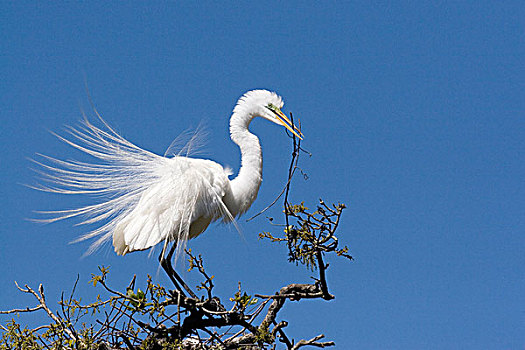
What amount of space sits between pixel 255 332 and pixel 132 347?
0.75m

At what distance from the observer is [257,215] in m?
4.05

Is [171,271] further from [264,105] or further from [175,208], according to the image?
[264,105]

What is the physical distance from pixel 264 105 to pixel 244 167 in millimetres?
653

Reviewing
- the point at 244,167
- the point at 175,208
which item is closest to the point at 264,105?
the point at 244,167

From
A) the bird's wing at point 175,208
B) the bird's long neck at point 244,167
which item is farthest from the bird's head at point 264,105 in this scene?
the bird's wing at point 175,208

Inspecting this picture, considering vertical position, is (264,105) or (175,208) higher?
(264,105)

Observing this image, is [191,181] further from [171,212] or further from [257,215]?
[257,215]

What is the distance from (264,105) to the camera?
19.9 feet

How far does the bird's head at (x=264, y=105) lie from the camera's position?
6043 millimetres

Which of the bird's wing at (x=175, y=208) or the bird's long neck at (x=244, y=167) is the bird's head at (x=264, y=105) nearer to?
the bird's long neck at (x=244, y=167)

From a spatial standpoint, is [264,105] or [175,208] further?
[264,105]

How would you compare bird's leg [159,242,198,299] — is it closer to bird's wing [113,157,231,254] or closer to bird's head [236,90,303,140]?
bird's wing [113,157,231,254]

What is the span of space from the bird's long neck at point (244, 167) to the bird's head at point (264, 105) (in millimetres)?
96

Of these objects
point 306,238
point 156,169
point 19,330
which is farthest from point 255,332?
point 156,169
